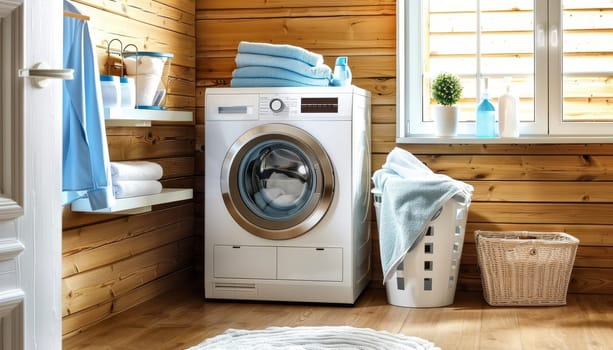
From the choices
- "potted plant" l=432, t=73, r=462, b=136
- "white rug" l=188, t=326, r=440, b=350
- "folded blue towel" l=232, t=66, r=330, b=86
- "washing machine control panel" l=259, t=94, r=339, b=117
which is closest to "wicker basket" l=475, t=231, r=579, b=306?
"potted plant" l=432, t=73, r=462, b=136

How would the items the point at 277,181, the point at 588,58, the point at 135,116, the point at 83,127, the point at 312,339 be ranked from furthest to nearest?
the point at 588,58 < the point at 277,181 < the point at 135,116 < the point at 312,339 < the point at 83,127

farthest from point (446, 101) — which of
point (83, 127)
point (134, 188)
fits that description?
point (83, 127)

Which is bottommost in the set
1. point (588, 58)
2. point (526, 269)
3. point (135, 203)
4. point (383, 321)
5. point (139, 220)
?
point (383, 321)

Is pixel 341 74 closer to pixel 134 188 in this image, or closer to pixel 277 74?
pixel 277 74

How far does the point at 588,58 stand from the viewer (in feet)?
12.5

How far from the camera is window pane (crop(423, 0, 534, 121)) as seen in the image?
388 cm

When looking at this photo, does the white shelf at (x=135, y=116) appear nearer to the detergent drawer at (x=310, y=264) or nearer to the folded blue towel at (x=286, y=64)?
the folded blue towel at (x=286, y=64)

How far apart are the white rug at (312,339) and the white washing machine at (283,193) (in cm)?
54

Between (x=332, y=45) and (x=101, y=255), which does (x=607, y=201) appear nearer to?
(x=332, y=45)

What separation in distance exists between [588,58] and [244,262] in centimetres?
188

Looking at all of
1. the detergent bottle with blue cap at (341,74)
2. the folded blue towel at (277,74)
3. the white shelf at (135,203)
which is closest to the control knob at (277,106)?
the folded blue towel at (277,74)

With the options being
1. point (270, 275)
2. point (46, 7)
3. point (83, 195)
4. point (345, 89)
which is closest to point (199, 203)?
point (270, 275)

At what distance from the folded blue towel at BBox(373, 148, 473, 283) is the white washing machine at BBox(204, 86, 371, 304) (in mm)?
144

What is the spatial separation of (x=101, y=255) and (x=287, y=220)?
0.80 meters
